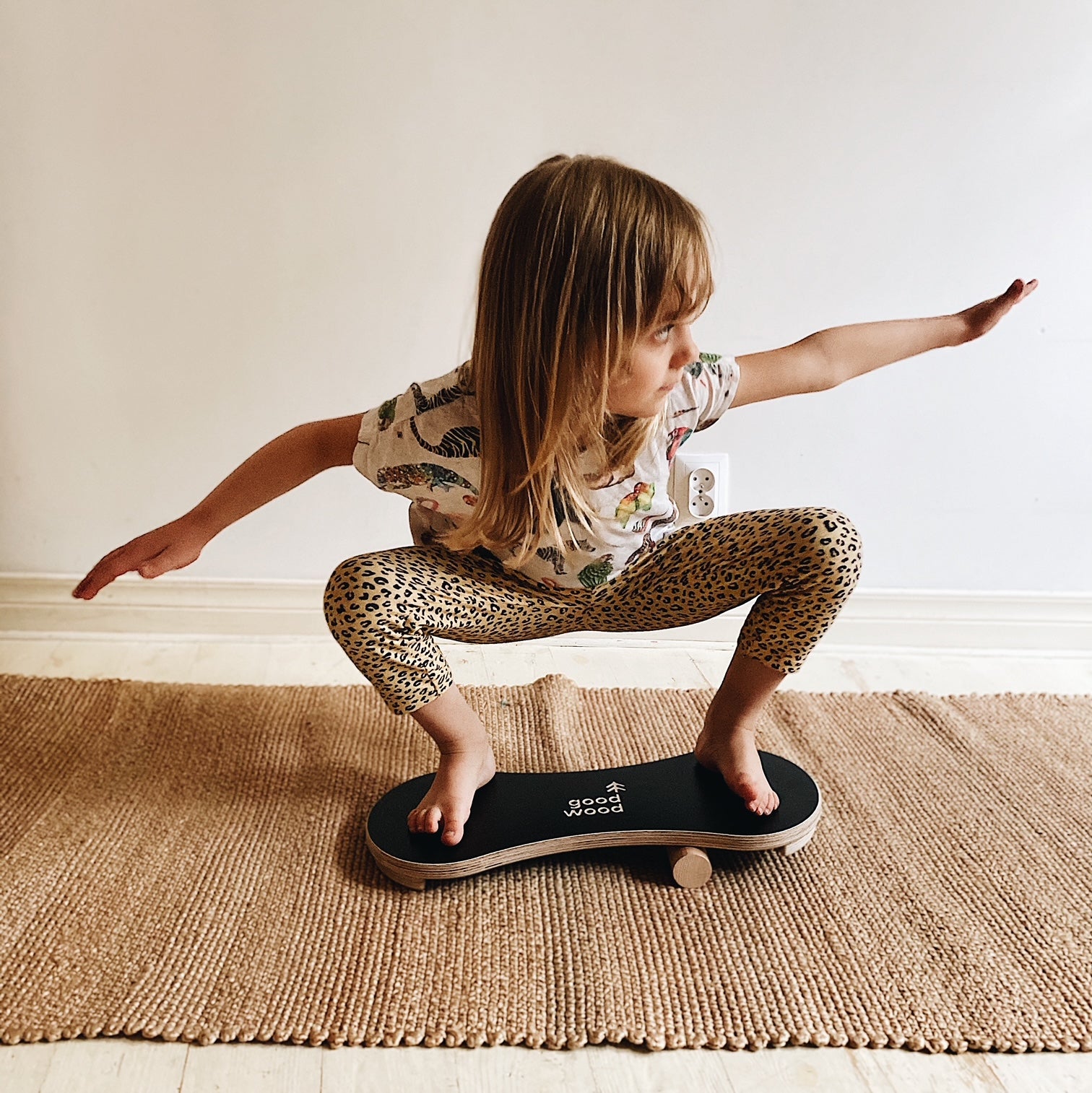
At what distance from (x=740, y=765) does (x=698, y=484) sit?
1.80 feet

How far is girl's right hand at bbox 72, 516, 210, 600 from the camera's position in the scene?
1023 millimetres

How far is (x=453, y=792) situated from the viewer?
102cm

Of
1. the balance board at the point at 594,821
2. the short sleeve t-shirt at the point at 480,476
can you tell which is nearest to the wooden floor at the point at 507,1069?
the balance board at the point at 594,821

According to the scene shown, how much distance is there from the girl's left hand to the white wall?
428mm

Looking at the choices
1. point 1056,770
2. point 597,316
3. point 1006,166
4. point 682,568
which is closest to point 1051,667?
point 1056,770

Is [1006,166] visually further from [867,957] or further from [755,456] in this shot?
[867,957]

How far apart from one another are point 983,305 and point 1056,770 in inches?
21.1

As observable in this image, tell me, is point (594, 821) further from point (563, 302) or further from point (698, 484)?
point (698, 484)

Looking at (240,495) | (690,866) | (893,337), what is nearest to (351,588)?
(240,495)

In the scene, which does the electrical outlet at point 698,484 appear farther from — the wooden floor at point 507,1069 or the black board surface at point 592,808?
the wooden floor at point 507,1069

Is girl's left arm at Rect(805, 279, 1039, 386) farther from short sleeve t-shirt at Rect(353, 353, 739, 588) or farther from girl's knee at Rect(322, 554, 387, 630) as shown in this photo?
girl's knee at Rect(322, 554, 387, 630)

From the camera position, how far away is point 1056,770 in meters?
1.23

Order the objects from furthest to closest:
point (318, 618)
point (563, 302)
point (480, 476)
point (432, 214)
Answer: point (318, 618)
point (432, 214)
point (480, 476)
point (563, 302)

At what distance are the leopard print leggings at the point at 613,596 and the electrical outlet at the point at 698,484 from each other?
0.42m
